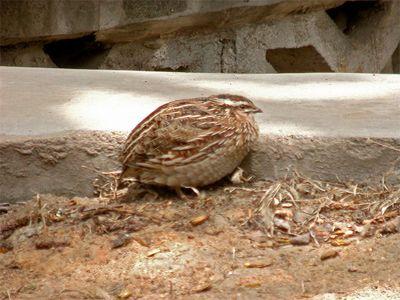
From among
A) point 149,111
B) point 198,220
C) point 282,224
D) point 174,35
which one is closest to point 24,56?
point 174,35

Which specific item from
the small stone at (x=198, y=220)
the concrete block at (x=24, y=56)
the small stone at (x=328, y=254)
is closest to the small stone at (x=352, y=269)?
the small stone at (x=328, y=254)

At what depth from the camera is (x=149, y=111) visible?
14.8 ft

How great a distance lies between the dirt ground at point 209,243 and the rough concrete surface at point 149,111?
3.8 inches

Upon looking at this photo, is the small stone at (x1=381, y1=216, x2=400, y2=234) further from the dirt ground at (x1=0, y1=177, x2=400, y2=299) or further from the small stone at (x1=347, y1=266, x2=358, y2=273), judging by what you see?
the small stone at (x1=347, y1=266, x2=358, y2=273)

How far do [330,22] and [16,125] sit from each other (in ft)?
12.8

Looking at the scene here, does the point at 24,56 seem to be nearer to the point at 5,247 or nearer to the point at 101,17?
the point at 101,17

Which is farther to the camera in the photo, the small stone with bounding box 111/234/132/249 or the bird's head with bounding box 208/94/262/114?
the bird's head with bounding box 208/94/262/114

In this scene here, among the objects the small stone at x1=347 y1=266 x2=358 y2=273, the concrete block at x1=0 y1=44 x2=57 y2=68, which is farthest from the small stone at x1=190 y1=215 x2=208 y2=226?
the concrete block at x1=0 y1=44 x2=57 y2=68

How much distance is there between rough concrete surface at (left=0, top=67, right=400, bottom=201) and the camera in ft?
13.5

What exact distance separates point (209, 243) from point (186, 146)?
45 cm

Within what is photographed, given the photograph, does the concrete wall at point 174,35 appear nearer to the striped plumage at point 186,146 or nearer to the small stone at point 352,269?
the striped plumage at point 186,146

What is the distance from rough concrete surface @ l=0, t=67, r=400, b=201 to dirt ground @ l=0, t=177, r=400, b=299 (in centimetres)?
10

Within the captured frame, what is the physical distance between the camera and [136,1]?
22.2ft

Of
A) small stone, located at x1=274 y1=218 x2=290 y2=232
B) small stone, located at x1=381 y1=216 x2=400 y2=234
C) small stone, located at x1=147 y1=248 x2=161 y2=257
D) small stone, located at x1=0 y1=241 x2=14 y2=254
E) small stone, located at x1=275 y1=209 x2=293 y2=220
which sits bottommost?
small stone, located at x1=0 y1=241 x2=14 y2=254
